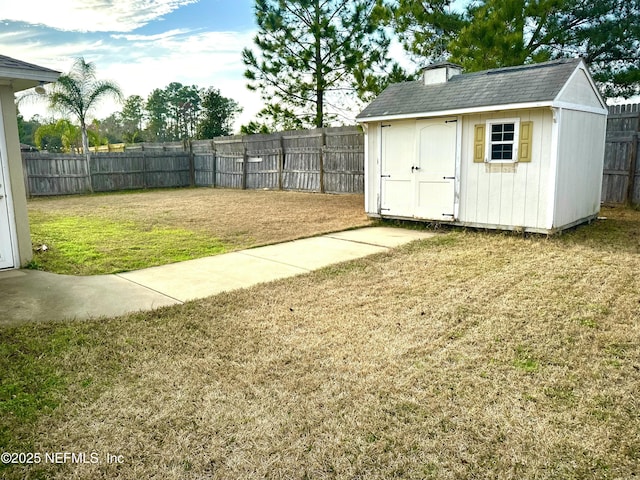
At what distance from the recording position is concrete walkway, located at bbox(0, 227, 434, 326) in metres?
4.51

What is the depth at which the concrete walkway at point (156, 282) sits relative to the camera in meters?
4.51

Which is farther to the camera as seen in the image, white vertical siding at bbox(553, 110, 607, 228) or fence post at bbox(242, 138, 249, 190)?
fence post at bbox(242, 138, 249, 190)

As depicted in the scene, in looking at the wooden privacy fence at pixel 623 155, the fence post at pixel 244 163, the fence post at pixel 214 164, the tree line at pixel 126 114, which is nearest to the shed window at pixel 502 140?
the wooden privacy fence at pixel 623 155

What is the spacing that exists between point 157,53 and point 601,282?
18.7m

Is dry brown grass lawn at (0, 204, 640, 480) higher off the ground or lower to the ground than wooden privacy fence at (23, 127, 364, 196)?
lower

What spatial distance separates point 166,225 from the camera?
944 centimetres

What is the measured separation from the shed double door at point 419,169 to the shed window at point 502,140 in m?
0.61

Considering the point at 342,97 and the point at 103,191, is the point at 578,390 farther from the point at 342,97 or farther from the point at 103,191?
the point at 103,191

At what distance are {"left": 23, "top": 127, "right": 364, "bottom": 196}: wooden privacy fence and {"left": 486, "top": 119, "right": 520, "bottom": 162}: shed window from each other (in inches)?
259

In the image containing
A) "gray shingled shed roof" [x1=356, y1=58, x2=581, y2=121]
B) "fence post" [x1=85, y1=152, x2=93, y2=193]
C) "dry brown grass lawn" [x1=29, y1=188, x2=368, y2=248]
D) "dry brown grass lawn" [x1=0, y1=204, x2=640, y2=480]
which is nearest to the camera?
"dry brown grass lawn" [x1=0, y1=204, x2=640, y2=480]

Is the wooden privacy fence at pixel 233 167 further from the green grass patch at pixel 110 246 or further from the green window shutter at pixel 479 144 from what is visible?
the green grass patch at pixel 110 246

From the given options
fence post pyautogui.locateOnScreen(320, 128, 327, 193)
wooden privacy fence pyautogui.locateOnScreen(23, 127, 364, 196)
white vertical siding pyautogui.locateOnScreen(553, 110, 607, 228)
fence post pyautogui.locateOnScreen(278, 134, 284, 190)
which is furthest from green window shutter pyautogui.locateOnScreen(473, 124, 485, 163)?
fence post pyautogui.locateOnScreen(278, 134, 284, 190)

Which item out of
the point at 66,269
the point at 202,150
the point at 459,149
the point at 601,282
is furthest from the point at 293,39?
the point at 601,282

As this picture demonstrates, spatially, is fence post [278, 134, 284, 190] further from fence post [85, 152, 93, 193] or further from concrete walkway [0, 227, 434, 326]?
concrete walkway [0, 227, 434, 326]
